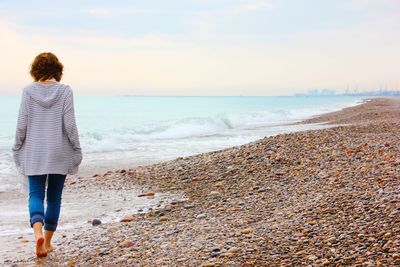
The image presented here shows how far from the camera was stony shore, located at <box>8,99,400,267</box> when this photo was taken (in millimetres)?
4703

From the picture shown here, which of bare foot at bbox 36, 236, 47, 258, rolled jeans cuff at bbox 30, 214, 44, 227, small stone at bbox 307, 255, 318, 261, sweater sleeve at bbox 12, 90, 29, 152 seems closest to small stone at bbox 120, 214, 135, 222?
bare foot at bbox 36, 236, 47, 258

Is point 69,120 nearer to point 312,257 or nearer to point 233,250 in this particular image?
point 233,250

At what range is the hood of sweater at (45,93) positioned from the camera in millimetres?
5352

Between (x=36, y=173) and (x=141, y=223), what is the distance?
1.98 metres

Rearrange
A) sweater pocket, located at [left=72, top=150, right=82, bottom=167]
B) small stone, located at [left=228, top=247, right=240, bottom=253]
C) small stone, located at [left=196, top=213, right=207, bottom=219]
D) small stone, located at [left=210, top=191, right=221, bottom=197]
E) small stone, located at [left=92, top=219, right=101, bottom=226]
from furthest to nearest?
small stone, located at [left=210, top=191, right=221, bottom=197]
small stone, located at [left=92, top=219, right=101, bottom=226]
small stone, located at [left=196, top=213, right=207, bottom=219]
sweater pocket, located at [left=72, top=150, right=82, bottom=167]
small stone, located at [left=228, top=247, right=240, bottom=253]

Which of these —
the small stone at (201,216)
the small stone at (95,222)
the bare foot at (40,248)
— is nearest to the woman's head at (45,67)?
the bare foot at (40,248)

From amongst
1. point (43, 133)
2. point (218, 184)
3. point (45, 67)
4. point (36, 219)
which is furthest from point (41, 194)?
point (218, 184)

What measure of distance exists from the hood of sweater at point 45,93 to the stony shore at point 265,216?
1.73 meters

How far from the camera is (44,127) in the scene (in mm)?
5375

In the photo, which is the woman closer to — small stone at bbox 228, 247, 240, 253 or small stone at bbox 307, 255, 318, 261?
Result: small stone at bbox 228, 247, 240, 253

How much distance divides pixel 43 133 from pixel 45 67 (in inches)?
28.3

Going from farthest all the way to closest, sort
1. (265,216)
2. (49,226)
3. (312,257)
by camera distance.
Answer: (265,216) → (49,226) → (312,257)

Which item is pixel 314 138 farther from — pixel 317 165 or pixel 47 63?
pixel 47 63

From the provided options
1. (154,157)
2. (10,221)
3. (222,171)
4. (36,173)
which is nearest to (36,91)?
(36,173)
